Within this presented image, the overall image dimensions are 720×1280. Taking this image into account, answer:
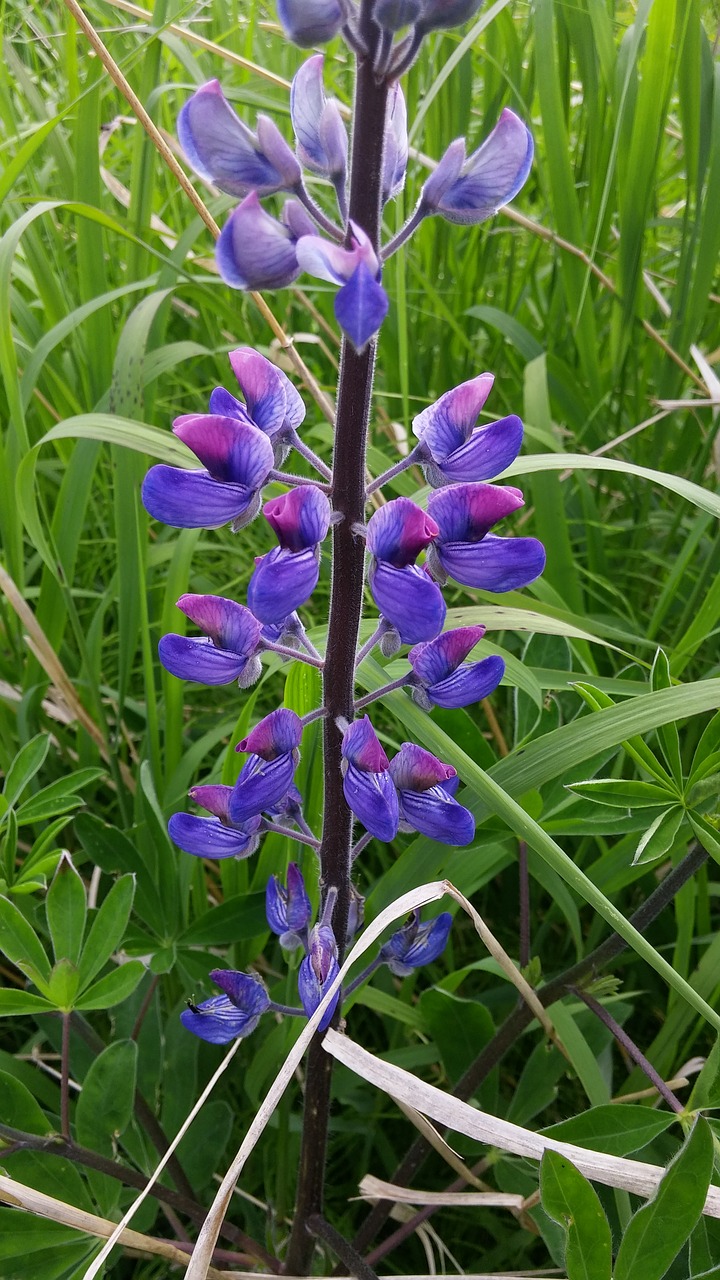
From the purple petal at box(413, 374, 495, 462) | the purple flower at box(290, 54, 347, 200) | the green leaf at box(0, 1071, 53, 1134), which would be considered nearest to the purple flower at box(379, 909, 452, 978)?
the green leaf at box(0, 1071, 53, 1134)

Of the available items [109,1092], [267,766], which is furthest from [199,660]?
[109,1092]

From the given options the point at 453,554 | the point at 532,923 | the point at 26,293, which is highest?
the point at 26,293

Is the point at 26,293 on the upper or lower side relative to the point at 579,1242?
upper

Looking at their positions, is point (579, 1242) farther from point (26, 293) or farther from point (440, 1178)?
point (26, 293)

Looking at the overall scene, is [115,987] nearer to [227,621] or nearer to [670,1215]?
[227,621]

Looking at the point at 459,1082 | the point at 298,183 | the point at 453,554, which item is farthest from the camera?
the point at 459,1082

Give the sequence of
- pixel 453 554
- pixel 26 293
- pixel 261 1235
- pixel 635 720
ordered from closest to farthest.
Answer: pixel 453 554 < pixel 635 720 < pixel 261 1235 < pixel 26 293

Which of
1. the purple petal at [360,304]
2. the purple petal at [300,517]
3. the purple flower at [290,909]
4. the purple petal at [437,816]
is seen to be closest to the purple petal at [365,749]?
the purple petal at [437,816]

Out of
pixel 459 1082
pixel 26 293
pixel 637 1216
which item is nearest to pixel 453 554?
pixel 637 1216
